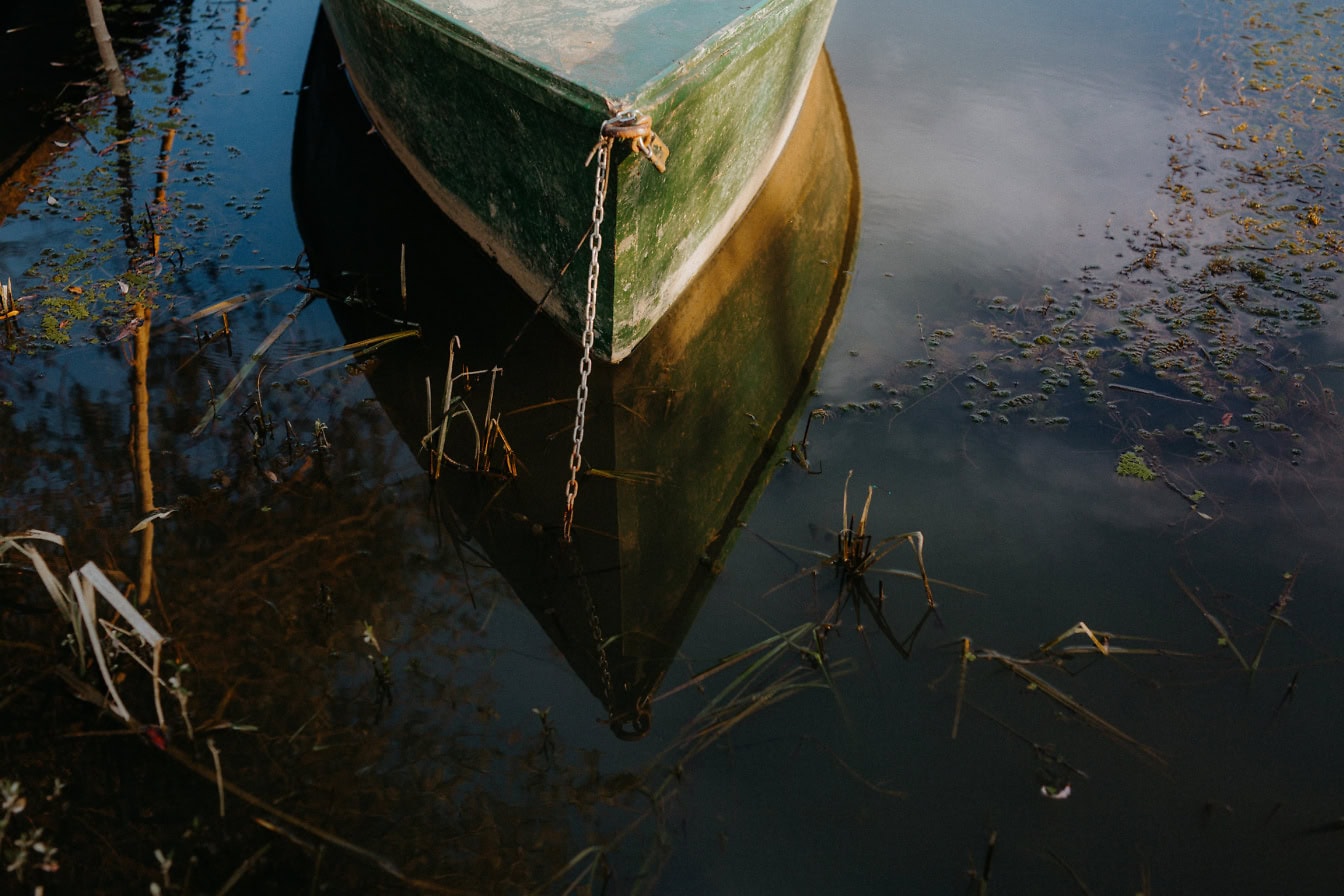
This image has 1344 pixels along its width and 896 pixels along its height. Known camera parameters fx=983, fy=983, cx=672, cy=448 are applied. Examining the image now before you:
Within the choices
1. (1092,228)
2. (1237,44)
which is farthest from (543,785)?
(1237,44)

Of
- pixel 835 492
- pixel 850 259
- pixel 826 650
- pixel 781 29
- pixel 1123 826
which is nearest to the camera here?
pixel 1123 826

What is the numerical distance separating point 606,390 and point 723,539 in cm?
93

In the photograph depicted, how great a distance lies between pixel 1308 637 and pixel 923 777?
1417 mm

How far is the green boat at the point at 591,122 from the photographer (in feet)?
11.2

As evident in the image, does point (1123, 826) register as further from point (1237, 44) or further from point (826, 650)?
point (1237, 44)

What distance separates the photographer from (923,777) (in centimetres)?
278

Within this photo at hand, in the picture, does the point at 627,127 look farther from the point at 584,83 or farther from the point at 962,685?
the point at 962,685

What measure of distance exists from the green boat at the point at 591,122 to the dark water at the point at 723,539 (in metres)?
0.38

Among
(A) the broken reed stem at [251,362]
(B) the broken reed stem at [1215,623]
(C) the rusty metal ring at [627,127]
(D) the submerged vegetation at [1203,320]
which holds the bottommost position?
(A) the broken reed stem at [251,362]

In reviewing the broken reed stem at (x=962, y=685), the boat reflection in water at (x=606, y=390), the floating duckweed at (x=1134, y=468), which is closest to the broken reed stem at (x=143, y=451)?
the boat reflection in water at (x=606, y=390)

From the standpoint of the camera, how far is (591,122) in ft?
10.8

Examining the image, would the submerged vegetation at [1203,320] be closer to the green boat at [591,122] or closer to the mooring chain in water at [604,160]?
the green boat at [591,122]

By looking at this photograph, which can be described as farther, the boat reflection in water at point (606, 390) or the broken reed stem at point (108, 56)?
the broken reed stem at point (108, 56)

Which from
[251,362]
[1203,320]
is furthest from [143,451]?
[1203,320]
